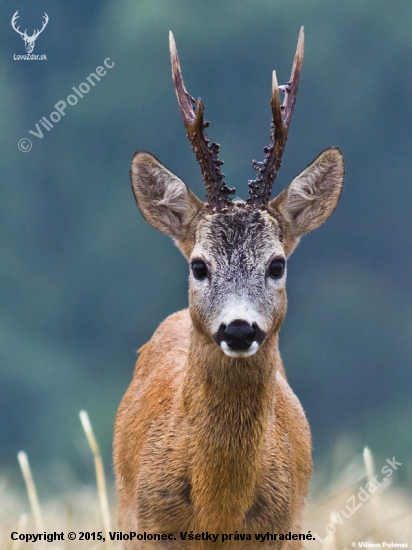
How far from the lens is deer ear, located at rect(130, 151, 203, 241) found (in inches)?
217

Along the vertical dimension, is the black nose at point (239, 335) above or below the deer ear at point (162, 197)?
below

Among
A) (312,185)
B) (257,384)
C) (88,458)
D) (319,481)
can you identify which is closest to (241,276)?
(257,384)

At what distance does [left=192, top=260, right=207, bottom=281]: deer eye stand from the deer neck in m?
0.33

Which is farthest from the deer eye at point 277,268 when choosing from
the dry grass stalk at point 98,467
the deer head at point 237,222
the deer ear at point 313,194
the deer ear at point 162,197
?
the dry grass stalk at point 98,467

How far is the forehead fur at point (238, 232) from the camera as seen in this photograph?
16.5ft

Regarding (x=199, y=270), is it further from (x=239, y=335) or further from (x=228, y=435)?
(x=228, y=435)

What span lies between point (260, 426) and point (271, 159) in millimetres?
1453

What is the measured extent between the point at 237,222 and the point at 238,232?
0.08m

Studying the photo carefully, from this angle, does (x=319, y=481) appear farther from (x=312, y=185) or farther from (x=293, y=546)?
(x=312, y=185)

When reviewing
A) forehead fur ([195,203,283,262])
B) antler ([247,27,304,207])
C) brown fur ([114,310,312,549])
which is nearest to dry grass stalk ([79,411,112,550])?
brown fur ([114,310,312,549])

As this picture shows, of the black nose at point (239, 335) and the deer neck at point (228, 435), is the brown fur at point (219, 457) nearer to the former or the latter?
the deer neck at point (228, 435)

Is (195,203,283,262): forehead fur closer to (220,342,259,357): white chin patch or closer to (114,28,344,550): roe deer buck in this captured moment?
(114,28,344,550): roe deer buck

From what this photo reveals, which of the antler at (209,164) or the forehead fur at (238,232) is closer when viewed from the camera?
the forehead fur at (238,232)

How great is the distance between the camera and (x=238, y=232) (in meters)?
5.07
